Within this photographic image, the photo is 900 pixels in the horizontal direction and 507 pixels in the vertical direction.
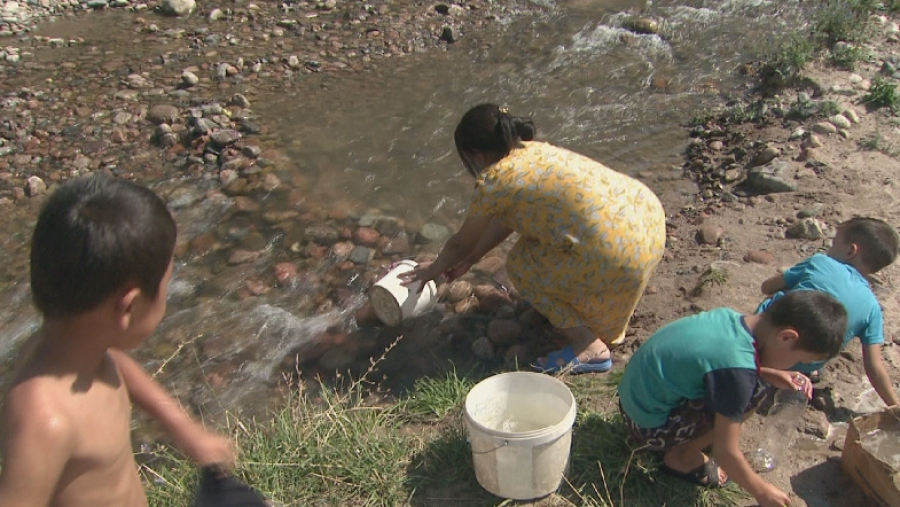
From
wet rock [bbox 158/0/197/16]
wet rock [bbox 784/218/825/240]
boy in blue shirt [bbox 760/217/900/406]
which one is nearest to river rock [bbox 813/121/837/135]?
wet rock [bbox 784/218/825/240]

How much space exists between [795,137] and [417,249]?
7.70ft

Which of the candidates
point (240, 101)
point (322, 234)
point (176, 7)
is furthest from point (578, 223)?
point (176, 7)

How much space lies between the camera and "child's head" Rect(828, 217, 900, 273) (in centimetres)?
281

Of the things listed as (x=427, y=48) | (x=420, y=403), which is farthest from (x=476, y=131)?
(x=427, y=48)

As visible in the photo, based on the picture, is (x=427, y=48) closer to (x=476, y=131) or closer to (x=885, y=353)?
(x=476, y=131)

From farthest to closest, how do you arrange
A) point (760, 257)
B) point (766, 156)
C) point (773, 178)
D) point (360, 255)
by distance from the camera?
1. point (766, 156)
2. point (773, 178)
3. point (360, 255)
4. point (760, 257)

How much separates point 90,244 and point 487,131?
1714 mm

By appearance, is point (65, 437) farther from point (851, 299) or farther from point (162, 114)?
point (162, 114)

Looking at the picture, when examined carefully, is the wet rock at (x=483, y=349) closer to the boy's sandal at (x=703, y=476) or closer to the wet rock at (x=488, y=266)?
the wet rock at (x=488, y=266)

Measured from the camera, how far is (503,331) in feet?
10.7

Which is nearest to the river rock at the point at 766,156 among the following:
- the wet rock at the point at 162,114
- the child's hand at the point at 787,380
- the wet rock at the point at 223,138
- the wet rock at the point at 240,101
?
the child's hand at the point at 787,380

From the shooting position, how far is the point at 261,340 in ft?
11.4

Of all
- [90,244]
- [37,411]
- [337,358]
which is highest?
[90,244]

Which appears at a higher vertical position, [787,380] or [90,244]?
[90,244]
